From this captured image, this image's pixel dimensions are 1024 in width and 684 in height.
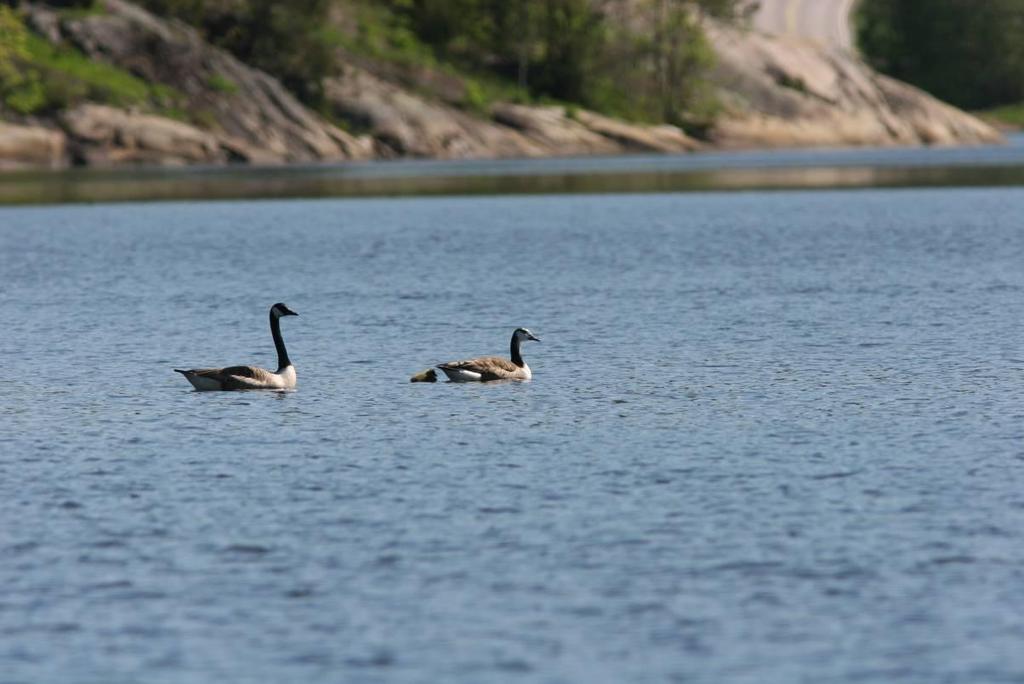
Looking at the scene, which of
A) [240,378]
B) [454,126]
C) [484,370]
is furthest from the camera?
[454,126]

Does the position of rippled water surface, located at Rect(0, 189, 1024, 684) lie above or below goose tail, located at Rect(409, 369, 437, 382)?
below

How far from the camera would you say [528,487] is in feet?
80.7

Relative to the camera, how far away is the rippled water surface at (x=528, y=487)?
57.5 ft

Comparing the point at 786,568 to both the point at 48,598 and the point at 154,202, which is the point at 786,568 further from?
the point at 154,202

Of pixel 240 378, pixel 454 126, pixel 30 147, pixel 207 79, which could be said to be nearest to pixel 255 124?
pixel 207 79

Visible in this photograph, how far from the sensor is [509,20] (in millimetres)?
176000

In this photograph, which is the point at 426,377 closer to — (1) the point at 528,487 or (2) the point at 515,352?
(2) the point at 515,352

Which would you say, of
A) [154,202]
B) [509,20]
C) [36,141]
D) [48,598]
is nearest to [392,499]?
[48,598]

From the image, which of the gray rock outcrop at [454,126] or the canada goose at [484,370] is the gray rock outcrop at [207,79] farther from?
the canada goose at [484,370]

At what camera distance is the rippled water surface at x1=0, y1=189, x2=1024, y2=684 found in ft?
57.5

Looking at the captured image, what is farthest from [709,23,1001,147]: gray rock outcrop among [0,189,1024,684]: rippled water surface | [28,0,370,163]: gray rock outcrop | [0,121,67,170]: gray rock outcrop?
[0,189,1024,684]: rippled water surface

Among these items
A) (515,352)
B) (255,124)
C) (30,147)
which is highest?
(255,124)

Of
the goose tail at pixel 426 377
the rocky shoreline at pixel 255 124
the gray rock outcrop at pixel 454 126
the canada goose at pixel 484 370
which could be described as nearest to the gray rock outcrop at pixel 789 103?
the rocky shoreline at pixel 255 124

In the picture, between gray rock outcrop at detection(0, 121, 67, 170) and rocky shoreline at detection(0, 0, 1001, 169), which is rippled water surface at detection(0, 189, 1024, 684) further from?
rocky shoreline at detection(0, 0, 1001, 169)
